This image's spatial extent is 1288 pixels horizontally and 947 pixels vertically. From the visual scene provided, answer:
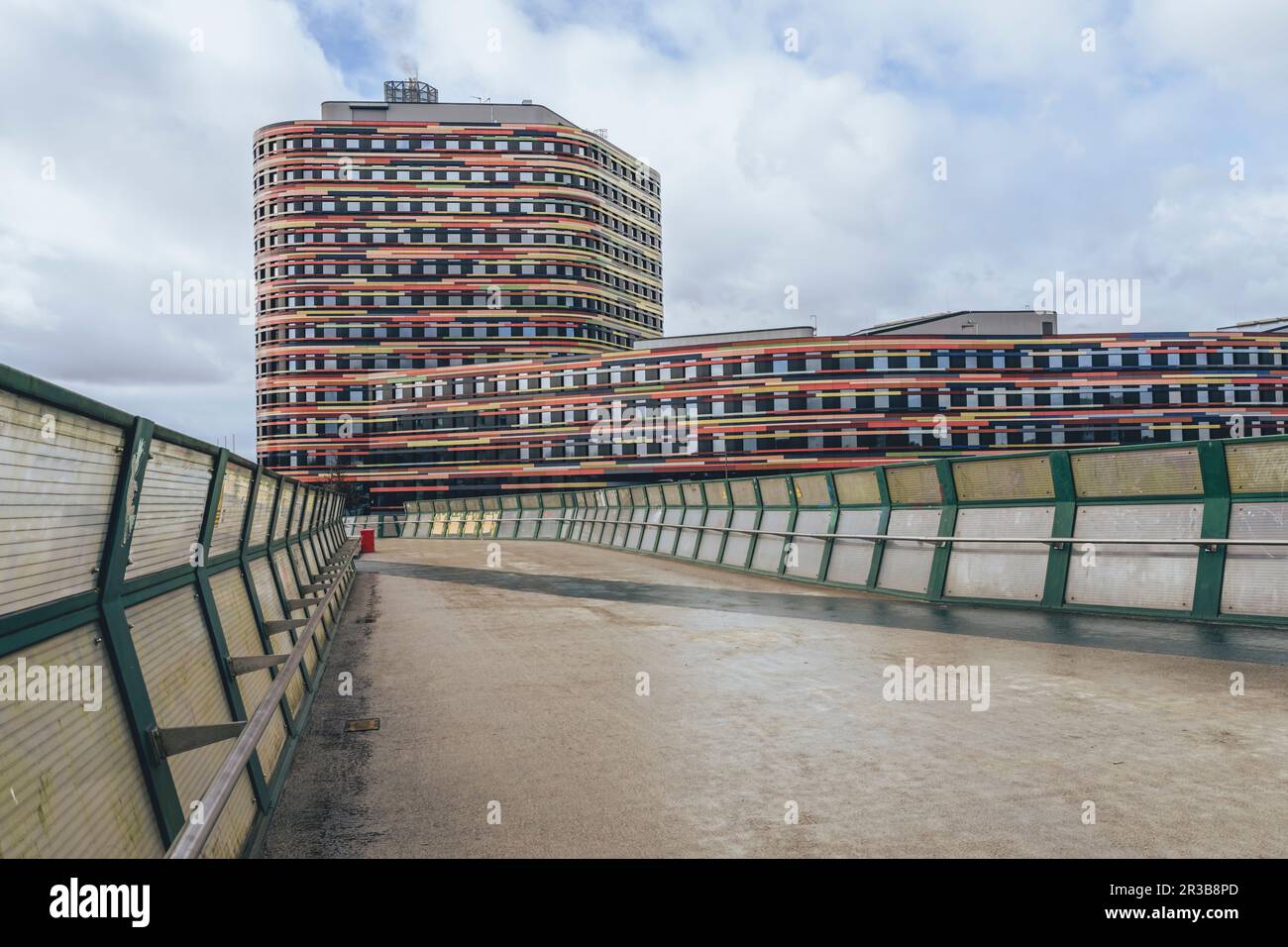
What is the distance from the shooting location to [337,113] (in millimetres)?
98750

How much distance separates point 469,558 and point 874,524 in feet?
58.1

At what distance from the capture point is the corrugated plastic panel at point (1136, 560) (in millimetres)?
11023

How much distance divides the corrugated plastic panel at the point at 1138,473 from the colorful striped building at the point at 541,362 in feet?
227

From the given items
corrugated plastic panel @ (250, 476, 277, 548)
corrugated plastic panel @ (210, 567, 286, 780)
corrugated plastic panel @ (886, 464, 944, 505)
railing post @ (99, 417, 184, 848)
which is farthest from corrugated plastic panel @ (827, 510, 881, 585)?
railing post @ (99, 417, 184, 848)

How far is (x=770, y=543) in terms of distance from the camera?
2080 cm

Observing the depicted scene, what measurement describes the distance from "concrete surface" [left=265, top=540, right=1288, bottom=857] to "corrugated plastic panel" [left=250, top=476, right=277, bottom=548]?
164 cm

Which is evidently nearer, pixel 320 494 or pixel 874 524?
pixel 874 524

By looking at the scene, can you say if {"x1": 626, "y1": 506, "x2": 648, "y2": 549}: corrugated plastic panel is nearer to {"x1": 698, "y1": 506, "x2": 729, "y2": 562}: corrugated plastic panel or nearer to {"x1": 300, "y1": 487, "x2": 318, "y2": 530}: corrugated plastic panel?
{"x1": 698, "y1": 506, "x2": 729, "y2": 562}: corrugated plastic panel

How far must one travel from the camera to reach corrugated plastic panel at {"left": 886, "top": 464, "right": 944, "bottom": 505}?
1500 cm

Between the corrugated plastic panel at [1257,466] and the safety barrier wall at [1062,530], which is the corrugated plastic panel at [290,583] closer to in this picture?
the safety barrier wall at [1062,530]

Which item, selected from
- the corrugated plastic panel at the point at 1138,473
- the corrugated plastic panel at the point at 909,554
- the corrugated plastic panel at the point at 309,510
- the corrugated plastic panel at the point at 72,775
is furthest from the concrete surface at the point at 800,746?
the corrugated plastic panel at the point at 309,510

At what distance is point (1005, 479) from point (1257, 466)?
3544mm
